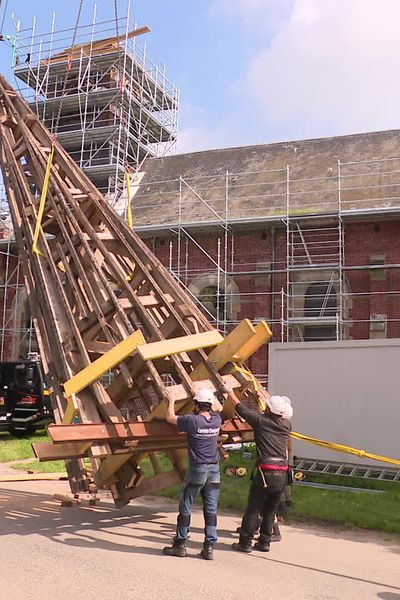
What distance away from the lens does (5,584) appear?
4.87 m

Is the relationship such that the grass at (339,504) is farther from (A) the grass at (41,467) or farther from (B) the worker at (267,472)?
(A) the grass at (41,467)

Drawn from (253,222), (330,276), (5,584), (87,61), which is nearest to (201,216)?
(253,222)

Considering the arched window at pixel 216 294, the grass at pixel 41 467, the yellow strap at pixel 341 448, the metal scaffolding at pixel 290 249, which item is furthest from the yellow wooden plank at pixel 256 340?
the arched window at pixel 216 294

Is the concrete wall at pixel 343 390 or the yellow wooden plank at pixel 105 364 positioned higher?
the yellow wooden plank at pixel 105 364

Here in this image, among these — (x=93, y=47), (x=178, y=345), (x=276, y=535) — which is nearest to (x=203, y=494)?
(x=276, y=535)

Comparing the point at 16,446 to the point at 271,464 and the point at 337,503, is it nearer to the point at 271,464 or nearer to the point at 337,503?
the point at 337,503

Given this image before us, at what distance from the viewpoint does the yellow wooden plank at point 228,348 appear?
6.46 metres

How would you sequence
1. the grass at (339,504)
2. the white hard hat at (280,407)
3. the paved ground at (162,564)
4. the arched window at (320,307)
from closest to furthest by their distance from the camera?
the paved ground at (162,564), the white hard hat at (280,407), the grass at (339,504), the arched window at (320,307)

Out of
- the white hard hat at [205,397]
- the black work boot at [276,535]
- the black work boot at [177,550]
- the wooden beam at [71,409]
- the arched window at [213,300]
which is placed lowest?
the black work boot at [276,535]

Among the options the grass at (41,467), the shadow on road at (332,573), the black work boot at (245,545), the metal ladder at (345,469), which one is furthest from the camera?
the grass at (41,467)

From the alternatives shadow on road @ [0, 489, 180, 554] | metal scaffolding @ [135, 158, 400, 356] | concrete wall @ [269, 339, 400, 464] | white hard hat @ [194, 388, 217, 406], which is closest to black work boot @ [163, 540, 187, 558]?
shadow on road @ [0, 489, 180, 554]

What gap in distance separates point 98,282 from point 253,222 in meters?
13.7

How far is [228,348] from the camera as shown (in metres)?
6.69

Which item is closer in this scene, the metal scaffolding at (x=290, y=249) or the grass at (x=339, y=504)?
the grass at (x=339, y=504)
